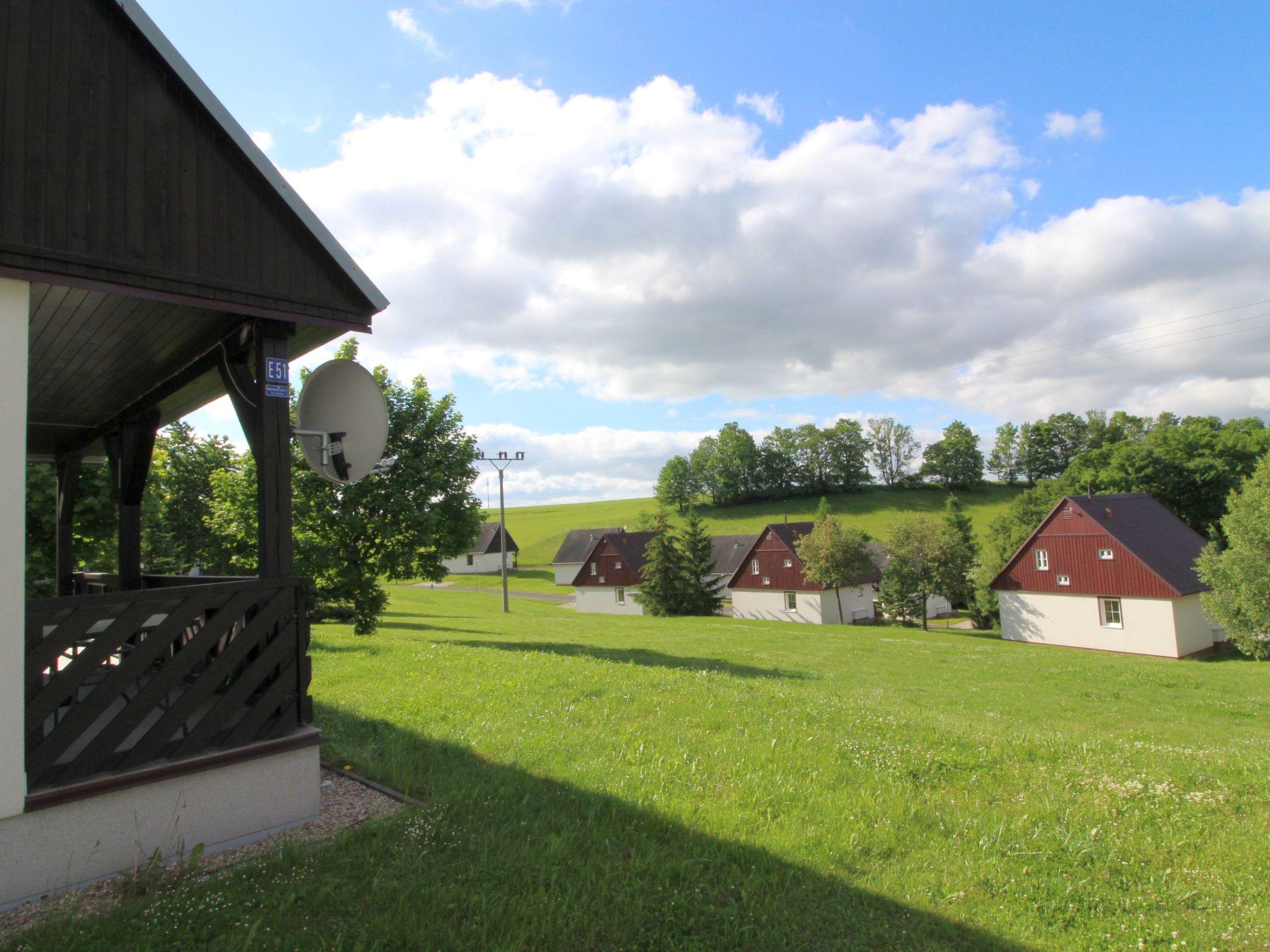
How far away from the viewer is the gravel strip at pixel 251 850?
150 inches

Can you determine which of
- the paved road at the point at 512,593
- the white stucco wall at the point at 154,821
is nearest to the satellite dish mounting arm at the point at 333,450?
the white stucco wall at the point at 154,821

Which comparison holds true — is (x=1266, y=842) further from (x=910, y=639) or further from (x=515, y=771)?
(x=910, y=639)

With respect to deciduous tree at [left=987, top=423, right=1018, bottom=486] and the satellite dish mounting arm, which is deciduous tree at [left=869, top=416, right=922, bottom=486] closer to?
deciduous tree at [left=987, top=423, right=1018, bottom=486]

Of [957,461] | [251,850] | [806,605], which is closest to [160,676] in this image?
[251,850]

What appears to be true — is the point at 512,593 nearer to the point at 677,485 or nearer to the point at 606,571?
the point at 606,571

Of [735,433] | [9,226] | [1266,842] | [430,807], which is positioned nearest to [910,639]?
[1266,842]

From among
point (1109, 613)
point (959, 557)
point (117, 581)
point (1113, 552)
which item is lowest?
point (1109, 613)

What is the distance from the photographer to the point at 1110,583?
1531 inches

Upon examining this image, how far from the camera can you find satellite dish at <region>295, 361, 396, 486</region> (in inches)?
238

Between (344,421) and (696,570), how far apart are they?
153 feet

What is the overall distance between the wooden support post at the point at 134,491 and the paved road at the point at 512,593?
175ft

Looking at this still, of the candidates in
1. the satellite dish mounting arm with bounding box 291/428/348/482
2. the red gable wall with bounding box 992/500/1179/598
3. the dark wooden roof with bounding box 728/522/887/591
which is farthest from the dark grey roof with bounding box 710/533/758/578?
the satellite dish mounting arm with bounding box 291/428/348/482

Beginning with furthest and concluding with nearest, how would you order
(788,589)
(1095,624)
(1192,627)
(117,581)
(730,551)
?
(730,551) < (788,589) < (1095,624) < (1192,627) < (117,581)

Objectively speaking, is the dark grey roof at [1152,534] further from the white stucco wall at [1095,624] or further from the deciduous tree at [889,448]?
the deciduous tree at [889,448]
